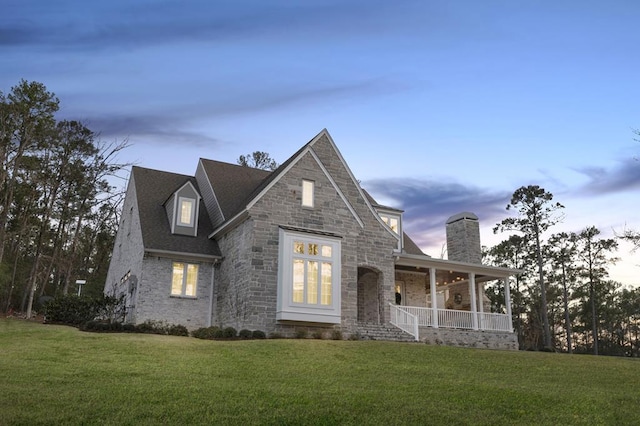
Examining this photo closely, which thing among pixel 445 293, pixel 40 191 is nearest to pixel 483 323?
pixel 445 293

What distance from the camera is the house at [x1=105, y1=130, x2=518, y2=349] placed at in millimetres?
20859

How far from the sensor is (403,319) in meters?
24.2

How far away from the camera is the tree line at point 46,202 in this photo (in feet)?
101

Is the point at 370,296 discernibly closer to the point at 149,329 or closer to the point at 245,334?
the point at 245,334

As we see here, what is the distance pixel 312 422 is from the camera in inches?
359

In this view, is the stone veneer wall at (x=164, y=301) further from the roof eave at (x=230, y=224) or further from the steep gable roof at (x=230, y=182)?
the steep gable roof at (x=230, y=182)

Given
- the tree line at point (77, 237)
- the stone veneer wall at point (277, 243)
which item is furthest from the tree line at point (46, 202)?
the stone veneer wall at point (277, 243)

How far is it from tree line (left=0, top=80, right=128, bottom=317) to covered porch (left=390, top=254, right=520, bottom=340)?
18.1 metres

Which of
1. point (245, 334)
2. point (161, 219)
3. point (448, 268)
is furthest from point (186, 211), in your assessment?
point (448, 268)

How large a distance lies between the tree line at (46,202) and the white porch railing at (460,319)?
18760 millimetres

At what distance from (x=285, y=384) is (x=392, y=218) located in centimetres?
1837

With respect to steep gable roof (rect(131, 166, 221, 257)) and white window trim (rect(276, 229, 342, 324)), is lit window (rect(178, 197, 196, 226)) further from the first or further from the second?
white window trim (rect(276, 229, 342, 324))

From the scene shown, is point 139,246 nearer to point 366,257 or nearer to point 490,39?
point 366,257

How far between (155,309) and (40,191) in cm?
2020
